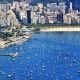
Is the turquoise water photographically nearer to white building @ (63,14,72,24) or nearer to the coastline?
the coastline

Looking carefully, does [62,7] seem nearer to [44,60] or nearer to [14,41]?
[14,41]

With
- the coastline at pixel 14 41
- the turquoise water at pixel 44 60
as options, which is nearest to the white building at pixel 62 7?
the coastline at pixel 14 41

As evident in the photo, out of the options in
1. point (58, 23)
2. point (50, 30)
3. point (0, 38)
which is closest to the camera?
point (0, 38)

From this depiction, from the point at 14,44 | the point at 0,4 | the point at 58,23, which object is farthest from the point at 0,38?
the point at 0,4

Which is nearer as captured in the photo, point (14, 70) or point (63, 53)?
point (14, 70)

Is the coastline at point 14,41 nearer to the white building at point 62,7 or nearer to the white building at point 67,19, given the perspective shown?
the white building at point 67,19

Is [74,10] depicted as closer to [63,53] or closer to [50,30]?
[50,30]

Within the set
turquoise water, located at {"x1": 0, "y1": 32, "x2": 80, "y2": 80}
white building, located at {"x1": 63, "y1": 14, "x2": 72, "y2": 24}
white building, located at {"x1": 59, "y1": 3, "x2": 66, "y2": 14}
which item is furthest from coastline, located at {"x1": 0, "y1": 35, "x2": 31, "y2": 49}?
white building, located at {"x1": 59, "y1": 3, "x2": 66, "y2": 14}

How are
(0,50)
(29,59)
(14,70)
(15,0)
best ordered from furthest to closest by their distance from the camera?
1. (15,0)
2. (0,50)
3. (29,59)
4. (14,70)
